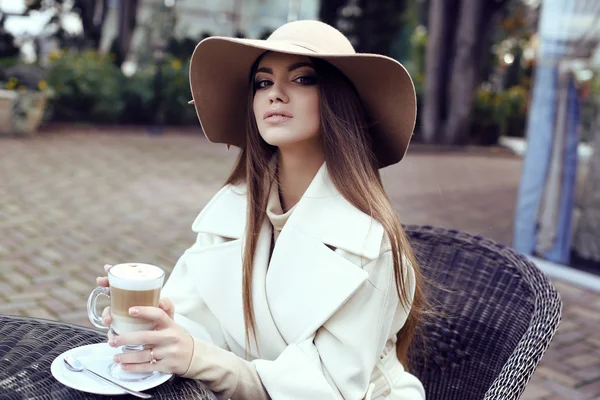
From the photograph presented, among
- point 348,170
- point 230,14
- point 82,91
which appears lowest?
point 82,91

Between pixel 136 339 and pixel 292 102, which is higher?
pixel 292 102

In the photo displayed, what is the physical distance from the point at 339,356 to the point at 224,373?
0.25 metres

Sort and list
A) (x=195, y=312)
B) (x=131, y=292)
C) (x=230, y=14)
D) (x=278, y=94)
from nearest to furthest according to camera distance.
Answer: (x=131, y=292), (x=278, y=94), (x=195, y=312), (x=230, y=14)

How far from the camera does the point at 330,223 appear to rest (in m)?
1.53

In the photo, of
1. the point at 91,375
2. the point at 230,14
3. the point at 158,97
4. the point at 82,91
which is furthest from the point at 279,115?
the point at 230,14

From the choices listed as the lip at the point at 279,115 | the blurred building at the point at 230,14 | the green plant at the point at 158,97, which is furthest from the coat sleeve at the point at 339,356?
the blurred building at the point at 230,14

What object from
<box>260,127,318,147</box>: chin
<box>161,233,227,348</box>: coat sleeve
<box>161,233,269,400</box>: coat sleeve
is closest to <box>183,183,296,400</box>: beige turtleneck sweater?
<box>161,233,269,400</box>: coat sleeve

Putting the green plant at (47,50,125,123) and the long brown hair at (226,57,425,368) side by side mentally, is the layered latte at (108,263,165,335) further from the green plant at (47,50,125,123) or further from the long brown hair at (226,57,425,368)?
the green plant at (47,50,125,123)

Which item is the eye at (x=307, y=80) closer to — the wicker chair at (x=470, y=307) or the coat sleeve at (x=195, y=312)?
the coat sleeve at (x=195, y=312)

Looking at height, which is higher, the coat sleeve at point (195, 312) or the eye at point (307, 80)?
the eye at point (307, 80)

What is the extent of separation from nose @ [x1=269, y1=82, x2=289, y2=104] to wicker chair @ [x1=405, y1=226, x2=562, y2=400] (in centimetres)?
67

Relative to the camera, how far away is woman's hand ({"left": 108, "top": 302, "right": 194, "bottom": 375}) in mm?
1249

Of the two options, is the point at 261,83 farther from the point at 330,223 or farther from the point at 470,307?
the point at 470,307

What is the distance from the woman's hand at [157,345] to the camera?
4.10ft
